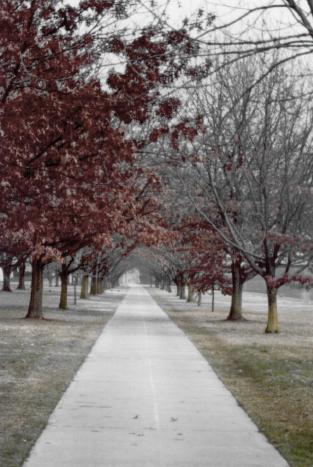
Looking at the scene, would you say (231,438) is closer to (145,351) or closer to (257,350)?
(145,351)

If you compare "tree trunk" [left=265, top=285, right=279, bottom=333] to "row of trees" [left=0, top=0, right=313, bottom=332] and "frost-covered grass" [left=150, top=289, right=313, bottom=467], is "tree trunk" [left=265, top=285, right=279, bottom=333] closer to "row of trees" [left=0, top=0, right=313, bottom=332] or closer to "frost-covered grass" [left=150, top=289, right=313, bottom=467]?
"frost-covered grass" [left=150, top=289, right=313, bottom=467]

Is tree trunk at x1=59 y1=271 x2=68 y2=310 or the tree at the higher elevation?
the tree

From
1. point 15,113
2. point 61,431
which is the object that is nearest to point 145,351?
point 15,113

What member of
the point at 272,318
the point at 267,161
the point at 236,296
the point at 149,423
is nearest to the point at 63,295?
the point at 236,296

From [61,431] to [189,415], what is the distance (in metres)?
1.71

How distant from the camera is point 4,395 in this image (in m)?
10.2

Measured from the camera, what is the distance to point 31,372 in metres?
12.7

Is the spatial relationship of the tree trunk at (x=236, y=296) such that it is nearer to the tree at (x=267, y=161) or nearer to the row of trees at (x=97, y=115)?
the tree at (x=267, y=161)

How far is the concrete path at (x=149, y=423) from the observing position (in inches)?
257

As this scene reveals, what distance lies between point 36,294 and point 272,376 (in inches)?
681

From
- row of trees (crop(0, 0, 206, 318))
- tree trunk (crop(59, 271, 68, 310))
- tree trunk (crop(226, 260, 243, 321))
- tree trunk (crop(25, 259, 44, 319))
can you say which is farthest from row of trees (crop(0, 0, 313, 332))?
tree trunk (crop(59, 271, 68, 310))

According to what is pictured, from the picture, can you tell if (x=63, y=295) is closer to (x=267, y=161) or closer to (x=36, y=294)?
(x=36, y=294)

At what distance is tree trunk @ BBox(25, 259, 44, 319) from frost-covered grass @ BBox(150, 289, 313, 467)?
6.70 m

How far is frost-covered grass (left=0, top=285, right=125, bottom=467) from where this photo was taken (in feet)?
24.7
